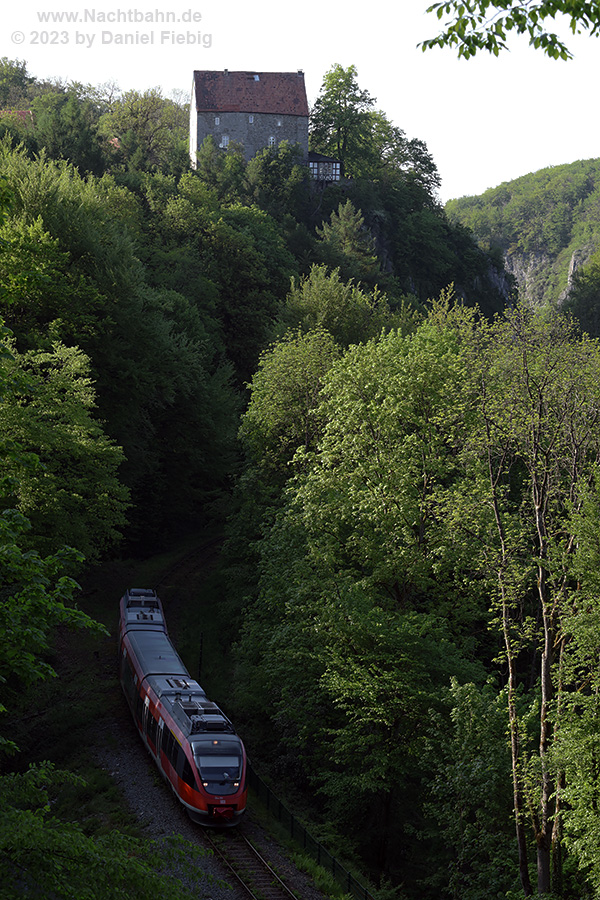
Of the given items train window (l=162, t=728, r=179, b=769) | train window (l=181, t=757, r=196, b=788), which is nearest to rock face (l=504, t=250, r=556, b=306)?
train window (l=162, t=728, r=179, b=769)

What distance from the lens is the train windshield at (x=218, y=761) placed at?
62.3 feet

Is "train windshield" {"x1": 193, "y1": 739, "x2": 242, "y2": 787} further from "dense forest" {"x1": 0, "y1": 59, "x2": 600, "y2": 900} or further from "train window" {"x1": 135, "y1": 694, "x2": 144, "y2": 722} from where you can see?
"train window" {"x1": 135, "y1": 694, "x2": 144, "y2": 722}

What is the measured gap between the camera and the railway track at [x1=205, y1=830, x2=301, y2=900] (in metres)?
16.6

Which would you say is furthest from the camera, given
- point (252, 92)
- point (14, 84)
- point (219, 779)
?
point (14, 84)

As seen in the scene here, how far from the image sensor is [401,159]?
107000 mm

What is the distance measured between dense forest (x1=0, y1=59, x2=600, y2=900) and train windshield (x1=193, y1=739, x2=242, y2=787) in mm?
2343

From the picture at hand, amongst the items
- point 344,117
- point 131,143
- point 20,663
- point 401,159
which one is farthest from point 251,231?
point 20,663

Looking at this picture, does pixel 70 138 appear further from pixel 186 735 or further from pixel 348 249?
pixel 186 735

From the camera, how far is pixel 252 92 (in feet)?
310

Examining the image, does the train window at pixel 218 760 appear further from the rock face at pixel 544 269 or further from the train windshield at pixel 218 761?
the rock face at pixel 544 269

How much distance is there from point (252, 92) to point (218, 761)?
90902 mm

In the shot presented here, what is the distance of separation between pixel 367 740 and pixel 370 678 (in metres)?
1.69

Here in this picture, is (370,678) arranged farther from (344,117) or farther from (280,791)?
(344,117)

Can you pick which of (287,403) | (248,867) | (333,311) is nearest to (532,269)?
(333,311)
